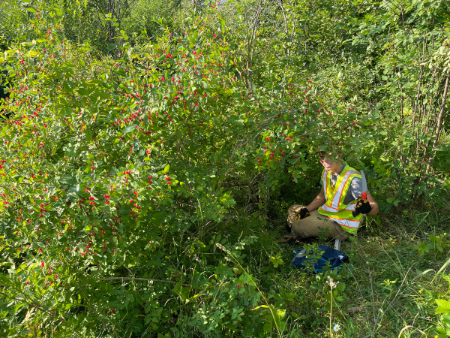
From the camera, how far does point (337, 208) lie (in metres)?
3.14

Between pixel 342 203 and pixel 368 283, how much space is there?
0.85 metres

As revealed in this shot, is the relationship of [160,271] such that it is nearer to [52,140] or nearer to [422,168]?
[52,140]

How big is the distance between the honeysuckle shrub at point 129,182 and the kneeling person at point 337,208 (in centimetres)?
53

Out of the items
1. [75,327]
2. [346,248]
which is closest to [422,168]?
[346,248]

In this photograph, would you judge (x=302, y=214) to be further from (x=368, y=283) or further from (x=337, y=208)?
(x=368, y=283)

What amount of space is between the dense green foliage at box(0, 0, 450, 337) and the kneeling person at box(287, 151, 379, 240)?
22cm

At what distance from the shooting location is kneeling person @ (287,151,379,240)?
2988 mm

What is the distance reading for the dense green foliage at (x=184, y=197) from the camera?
1.69 meters

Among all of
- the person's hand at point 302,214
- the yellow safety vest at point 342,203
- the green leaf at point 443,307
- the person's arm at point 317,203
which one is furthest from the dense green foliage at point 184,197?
the person's arm at point 317,203

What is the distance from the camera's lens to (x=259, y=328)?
198 centimetres

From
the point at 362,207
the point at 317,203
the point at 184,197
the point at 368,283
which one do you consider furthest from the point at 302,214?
the point at 184,197

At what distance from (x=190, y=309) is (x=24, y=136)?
62.5 inches

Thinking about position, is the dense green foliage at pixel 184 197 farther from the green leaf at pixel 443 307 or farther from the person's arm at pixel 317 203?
the person's arm at pixel 317 203

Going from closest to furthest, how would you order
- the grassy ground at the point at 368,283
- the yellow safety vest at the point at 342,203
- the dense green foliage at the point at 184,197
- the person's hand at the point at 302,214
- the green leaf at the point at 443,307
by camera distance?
the green leaf at the point at 443,307, the dense green foliage at the point at 184,197, the grassy ground at the point at 368,283, the yellow safety vest at the point at 342,203, the person's hand at the point at 302,214
